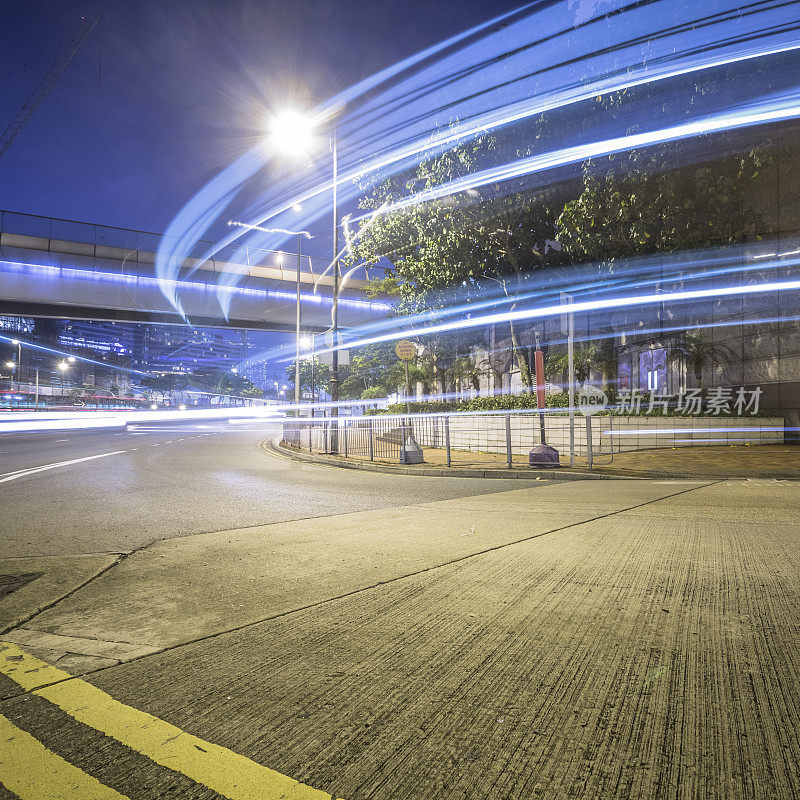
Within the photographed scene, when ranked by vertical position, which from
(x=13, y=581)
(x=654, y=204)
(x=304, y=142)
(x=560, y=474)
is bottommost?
(x=560, y=474)

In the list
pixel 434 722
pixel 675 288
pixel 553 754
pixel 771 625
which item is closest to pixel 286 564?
pixel 434 722

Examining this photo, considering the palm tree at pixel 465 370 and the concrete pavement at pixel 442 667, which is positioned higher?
the palm tree at pixel 465 370

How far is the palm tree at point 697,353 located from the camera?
67.0ft

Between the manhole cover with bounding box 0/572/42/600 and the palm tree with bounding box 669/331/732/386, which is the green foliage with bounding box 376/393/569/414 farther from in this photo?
the manhole cover with bounding box 0/572/42/600

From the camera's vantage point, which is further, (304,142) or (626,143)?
(304,142)

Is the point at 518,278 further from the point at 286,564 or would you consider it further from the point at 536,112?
the point at 286,564

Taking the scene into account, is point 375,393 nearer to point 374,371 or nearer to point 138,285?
point 374,371

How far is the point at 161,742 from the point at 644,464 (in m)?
13.8

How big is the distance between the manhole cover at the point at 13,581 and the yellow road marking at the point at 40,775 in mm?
2345

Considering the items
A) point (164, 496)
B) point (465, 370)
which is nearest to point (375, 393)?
point (465, 370)

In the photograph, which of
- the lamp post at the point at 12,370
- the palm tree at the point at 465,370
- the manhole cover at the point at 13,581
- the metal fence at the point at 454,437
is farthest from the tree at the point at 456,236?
the lamp post at the point at 12,370

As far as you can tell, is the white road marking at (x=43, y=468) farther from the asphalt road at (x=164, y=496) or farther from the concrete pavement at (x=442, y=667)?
the concrete pavement at (x=442, y=667)

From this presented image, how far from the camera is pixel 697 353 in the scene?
20.3 m

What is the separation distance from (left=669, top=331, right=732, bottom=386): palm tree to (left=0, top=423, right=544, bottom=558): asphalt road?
42.8ft
